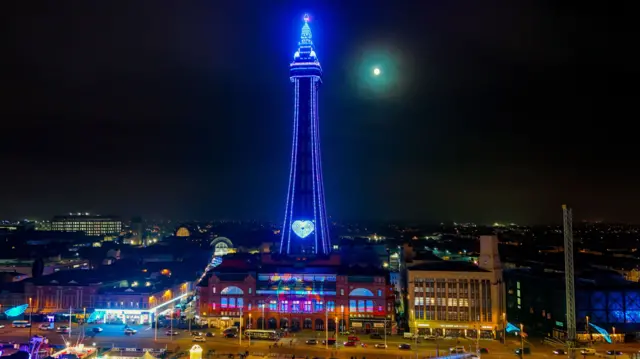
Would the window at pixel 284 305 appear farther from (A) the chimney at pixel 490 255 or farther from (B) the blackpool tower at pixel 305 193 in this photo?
(A) the chimney at pixel 490 255

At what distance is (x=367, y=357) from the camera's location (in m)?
40.2

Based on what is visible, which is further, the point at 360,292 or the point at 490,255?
the point at 490,255

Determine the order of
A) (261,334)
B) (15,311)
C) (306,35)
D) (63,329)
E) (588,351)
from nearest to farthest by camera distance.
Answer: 1. (588,351)
2. (261,334)
3. (63,329)
4. (15,311)
5. (306,35)

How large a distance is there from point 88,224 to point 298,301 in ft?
525

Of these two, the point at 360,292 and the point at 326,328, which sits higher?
the point at 360,292

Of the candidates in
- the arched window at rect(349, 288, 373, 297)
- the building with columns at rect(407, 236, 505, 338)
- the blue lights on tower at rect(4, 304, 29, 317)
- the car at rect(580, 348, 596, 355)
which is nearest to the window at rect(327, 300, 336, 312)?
the arched window at rect(349, 288, 373, 297)

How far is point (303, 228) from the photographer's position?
66.1m

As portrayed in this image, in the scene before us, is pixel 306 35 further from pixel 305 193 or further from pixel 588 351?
pixel 588 351

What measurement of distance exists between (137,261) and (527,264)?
2287 inches

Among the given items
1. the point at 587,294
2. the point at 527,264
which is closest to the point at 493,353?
the point at 587,294

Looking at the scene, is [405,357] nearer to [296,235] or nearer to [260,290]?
[260,290]

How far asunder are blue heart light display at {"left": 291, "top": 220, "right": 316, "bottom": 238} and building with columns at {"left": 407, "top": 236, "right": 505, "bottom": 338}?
17400 mm

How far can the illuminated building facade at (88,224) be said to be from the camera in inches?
7466

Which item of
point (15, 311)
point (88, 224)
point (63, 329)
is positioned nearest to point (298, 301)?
point (63, 329)
